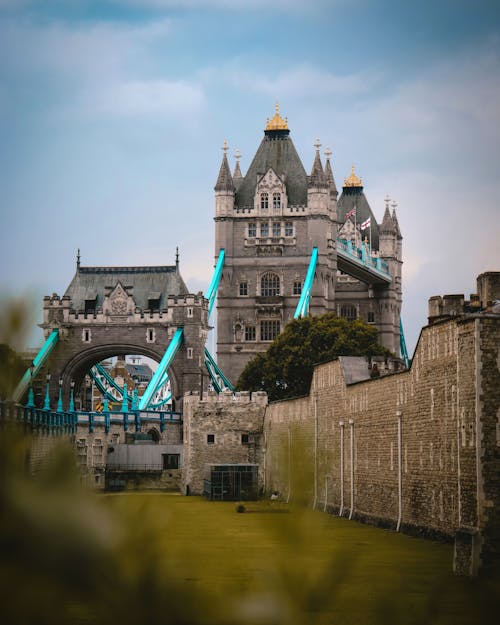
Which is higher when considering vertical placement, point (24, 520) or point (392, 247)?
point (392, 247)

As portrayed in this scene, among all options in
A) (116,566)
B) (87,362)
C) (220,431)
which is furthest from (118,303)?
(116,566)

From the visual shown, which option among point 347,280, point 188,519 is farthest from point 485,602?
point 347,280

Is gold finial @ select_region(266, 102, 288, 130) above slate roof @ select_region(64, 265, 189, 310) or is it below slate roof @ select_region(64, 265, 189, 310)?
above

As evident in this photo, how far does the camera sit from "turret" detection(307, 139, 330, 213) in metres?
99.4

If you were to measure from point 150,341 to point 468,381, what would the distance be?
67.5 meters

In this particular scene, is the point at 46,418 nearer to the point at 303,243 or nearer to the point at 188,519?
the point at 188,519

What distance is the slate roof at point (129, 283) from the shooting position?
9131 centimetres

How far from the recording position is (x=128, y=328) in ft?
291

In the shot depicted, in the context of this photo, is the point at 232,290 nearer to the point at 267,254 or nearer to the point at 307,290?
the point at 267,254

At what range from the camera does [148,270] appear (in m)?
93.5

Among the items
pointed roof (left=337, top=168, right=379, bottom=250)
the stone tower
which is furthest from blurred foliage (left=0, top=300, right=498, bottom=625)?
pointed roof (left=337, top=168, right=379, bottom=250)

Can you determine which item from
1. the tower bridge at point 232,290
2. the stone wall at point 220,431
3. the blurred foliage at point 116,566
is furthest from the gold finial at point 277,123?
the blurred foliage at point 116,566

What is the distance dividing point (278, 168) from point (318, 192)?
5.64m

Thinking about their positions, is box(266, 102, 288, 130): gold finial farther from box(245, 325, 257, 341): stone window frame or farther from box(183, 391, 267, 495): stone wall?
box(183, 391, 267, 495): stone wall
